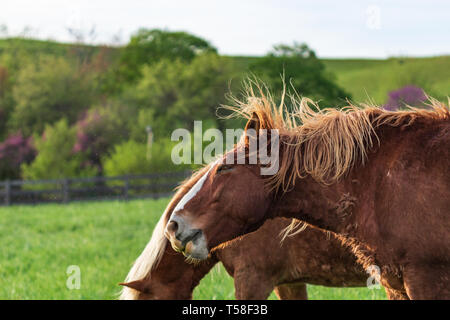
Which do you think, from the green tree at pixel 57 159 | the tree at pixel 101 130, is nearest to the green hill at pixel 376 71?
the tree at pixel 101 130

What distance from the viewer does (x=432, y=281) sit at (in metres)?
2.92

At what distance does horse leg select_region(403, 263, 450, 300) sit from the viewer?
292cm

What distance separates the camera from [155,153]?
1107 inches

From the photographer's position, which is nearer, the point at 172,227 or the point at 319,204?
the point at 172,227

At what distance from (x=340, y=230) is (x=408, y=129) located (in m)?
0.75

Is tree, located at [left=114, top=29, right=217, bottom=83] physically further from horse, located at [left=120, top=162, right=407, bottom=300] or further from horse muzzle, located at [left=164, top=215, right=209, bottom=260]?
horse muzzle, located at [left=164, top=215, right=209, bottom=260]

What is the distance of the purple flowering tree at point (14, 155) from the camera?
4025 centimetres

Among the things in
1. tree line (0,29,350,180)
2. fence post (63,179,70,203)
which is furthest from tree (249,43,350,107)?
fence post (63,179,70,203)

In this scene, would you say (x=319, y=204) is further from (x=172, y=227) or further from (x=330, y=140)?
(x=172, y=227)

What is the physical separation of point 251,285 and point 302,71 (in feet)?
92.9

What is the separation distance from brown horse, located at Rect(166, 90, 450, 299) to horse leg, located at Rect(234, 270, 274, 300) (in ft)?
4.31

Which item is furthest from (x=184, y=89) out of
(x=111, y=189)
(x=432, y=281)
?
(x=432, y=281)

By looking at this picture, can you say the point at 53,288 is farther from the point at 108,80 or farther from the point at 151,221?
the point at 108,80
